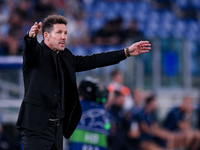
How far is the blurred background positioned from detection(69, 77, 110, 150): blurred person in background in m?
3.02

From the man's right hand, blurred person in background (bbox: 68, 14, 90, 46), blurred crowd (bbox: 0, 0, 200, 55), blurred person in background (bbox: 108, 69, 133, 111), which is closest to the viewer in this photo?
the man's right hand

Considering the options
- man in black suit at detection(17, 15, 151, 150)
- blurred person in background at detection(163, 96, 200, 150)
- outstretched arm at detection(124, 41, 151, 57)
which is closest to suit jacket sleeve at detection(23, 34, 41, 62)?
man in black suit at detection(17, 15, 151, 150)

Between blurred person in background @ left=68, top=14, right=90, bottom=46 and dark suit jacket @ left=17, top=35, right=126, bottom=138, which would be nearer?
dark suit jacket @ left=17, top=35, right=126, bottom=138

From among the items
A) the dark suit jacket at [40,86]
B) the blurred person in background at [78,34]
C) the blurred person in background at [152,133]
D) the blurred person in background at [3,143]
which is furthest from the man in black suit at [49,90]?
the blurred person in background at [78,34]

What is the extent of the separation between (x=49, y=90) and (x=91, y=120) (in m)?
2.21

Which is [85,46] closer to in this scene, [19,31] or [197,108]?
[19,31]

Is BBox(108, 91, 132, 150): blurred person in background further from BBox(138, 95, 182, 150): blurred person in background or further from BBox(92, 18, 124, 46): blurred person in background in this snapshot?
BBox(92, 18, 124, 46): blurred person in background

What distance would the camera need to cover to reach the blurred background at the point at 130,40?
9.88 meters

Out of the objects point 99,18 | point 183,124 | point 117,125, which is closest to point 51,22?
point 117,125

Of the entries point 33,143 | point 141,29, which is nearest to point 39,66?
point 33,143

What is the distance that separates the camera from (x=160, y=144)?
9.23 meters

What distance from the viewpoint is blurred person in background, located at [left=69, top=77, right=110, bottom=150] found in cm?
593

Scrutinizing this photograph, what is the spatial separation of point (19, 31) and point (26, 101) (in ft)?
19.9

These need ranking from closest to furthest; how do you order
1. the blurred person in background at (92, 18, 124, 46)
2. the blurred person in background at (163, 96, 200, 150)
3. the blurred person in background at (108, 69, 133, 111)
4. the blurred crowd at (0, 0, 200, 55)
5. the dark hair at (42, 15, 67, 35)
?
the dark hair at (42, 15, 67, 35), the blurred person in background at (108, 69, 133, 111), the blurred person in background at (163, 96, 200, 150), the blurred crowd at (0, 0, 200, 55), the blurred person in background at (92, 18, 124, 46)
